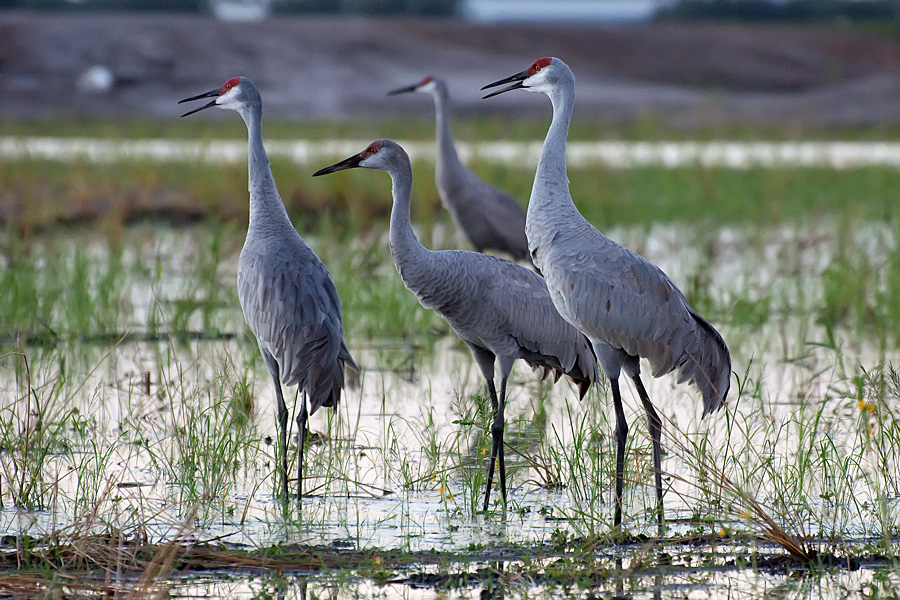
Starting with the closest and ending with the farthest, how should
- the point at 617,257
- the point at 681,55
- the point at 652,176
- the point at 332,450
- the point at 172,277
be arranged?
the point at 617,257
the point at 332,450
the point at 172,277
the point at 652,176
the point at 681,55

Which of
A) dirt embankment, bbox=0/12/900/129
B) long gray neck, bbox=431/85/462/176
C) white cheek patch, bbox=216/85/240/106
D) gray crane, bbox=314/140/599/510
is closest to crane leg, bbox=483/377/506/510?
gray crane, bbox=314/140/599/510

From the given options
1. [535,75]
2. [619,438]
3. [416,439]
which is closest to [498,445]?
[619,438]

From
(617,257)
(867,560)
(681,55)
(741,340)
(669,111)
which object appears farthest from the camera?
(681,55)

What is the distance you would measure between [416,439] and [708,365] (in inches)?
46.2

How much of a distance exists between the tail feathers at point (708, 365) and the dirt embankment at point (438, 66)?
1340 cm

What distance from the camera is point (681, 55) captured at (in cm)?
2425

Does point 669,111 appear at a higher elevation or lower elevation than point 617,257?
higher

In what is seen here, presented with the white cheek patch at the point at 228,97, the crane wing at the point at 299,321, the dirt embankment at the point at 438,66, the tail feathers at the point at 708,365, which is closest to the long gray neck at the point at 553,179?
the tail feathers at the point at 708,365

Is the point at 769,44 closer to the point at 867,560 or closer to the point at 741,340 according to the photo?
the point at 741,340

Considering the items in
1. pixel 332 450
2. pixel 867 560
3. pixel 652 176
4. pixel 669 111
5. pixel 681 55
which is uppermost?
pixel 681 55

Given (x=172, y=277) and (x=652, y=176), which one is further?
(x=652, y=176)

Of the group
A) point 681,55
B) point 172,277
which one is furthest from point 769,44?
point 172,277

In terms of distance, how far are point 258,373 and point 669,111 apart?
596 inches

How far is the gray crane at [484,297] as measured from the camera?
4.34 meters
